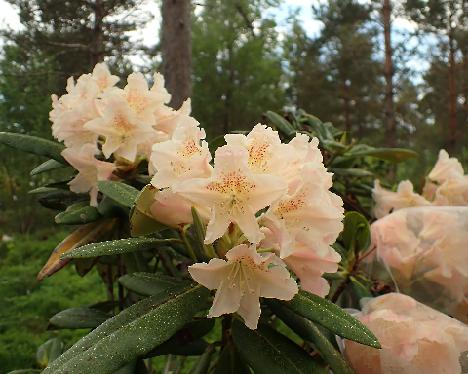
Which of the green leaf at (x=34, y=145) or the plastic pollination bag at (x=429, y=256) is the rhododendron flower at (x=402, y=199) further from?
the green leaf at (x=34, y=145)

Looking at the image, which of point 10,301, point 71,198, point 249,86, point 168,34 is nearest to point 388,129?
point 249,86

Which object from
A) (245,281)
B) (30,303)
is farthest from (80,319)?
(30,303)

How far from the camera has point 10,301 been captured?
16.2ft

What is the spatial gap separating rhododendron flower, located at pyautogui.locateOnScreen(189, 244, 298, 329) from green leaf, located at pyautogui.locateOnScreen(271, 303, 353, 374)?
8cm

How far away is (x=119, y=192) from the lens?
0.90 meters

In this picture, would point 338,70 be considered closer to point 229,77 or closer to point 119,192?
point 229,77

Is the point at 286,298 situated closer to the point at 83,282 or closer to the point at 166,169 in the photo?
the point at 166,169

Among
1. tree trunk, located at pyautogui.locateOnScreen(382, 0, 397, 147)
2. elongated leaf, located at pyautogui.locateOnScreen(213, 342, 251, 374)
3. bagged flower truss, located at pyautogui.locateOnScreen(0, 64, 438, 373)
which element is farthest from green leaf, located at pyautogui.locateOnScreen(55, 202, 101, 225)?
tree trunk, located at pyautogui.locateOnScreen(382, 0, 397, 147)

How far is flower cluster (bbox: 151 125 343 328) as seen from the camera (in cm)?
68

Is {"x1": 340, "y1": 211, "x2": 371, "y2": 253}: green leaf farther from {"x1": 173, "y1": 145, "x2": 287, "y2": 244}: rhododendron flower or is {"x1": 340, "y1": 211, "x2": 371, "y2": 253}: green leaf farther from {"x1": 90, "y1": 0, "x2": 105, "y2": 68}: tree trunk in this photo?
{"x1": 90, "y1": 0, "x2": 105, "y2": 68}: tree trunk

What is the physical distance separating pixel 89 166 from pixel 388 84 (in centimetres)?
1030

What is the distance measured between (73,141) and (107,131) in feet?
0.35

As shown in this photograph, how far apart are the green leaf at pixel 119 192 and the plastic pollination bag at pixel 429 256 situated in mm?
520

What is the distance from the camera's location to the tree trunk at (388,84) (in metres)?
10.0
